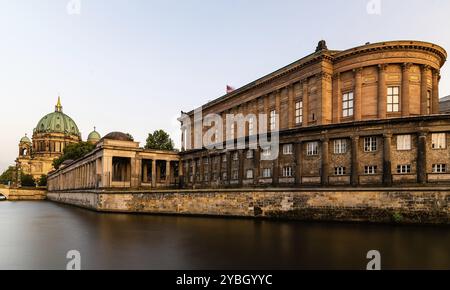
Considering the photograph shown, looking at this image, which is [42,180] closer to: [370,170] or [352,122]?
[352,122]

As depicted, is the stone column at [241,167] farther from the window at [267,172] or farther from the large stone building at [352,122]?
the window at [267,172]

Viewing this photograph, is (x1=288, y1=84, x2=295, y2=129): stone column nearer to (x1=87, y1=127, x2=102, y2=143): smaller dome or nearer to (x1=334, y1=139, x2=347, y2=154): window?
(x1=334, y1=139, x2=347, y2=154): window

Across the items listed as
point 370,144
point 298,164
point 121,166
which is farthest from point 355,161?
point 121,166

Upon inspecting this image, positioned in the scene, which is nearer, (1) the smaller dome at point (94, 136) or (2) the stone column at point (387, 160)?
(2) the stone column at point (387, 160)

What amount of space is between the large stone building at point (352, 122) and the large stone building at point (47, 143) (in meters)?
119

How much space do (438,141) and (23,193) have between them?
11585 centimetres

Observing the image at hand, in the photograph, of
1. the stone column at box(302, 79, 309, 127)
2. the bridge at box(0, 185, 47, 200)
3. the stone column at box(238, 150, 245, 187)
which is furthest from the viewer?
the bridge at box(0, 185, 47, 200)

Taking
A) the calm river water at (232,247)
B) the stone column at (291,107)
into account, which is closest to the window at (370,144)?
the calm river water at (232,247)

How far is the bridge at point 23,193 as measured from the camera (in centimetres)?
10206

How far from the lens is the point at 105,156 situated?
5141cm

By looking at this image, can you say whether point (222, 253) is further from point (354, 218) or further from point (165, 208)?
point (165, 208)

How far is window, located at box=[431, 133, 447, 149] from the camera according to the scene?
2878 cm

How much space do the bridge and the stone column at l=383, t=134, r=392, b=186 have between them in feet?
358

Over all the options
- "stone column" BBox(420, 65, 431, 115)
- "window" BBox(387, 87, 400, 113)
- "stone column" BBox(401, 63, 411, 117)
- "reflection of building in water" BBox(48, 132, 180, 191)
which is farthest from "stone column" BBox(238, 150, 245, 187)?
"stone column" BBox(420, 65, 431, 115)
